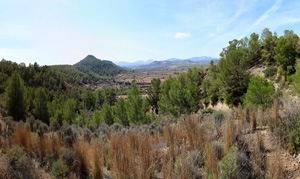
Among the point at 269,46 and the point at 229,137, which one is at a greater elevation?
the point at 269,46

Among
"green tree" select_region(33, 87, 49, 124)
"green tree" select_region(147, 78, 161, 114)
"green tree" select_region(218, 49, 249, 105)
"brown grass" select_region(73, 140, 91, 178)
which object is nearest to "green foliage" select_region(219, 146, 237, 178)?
"brown grass" select_region(73, 140, 91, 178)

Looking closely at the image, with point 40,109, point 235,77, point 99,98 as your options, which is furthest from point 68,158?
point 99,98

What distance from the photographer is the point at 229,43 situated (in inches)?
1729

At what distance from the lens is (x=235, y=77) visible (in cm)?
2819

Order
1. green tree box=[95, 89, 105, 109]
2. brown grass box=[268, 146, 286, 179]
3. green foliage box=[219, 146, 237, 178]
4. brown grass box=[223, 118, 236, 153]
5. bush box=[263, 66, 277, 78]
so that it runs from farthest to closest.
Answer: green tree box=[95, 89, 105, 109]
bush box=[263, 66, 277, 78]
brown grass box=[223, 118, 236, 153]
green foliage box=[219, 146, 237, 178]
brown grass box=[268, 146, 286, 179]

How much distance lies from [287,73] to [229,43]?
23.8 metres

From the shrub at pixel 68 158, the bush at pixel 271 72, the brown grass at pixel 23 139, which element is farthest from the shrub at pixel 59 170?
the bush at pixel 271 72

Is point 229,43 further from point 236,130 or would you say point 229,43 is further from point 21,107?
point 21,107

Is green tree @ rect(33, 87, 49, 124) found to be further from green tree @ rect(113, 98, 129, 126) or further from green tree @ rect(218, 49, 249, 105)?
green tree @ rect(218, 49, 249, 105)

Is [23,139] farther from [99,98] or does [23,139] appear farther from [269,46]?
[99,98]

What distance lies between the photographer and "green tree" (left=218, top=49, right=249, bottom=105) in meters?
27.7

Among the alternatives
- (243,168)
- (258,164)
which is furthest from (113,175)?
(258,164)

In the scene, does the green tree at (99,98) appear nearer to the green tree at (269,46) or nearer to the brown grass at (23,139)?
the green tree at (269,46)

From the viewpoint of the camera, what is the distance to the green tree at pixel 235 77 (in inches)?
1091
